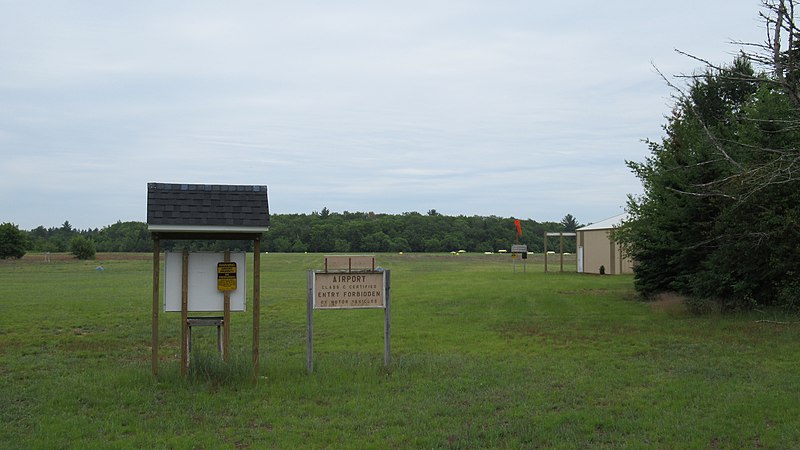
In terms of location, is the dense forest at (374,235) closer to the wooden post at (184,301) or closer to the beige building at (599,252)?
the beige building at (599,252)

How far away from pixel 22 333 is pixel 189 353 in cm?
724

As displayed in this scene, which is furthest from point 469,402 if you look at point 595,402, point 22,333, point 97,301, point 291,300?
point 97,301

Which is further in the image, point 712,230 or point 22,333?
point 712,230

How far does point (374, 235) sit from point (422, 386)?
99723 millimetres

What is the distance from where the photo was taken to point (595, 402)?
843 centimetres

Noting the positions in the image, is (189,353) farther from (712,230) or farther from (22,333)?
(712,230)

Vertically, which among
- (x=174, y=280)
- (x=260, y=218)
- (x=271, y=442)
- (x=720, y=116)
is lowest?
(x=271, y=442)

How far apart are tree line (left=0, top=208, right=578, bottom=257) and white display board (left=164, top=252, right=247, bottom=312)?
92.8m

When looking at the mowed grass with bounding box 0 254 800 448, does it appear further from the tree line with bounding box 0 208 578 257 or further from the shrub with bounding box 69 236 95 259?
the tree line with bounding box 0 208 578 257

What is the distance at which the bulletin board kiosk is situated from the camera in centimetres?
932

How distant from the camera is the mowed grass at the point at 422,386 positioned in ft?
23.3

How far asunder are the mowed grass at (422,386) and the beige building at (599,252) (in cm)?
2452

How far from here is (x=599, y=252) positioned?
42938 millimetres

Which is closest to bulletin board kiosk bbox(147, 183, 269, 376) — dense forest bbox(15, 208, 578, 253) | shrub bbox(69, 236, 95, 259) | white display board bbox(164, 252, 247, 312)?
white display board bbox(164, 252, 247, 312)
